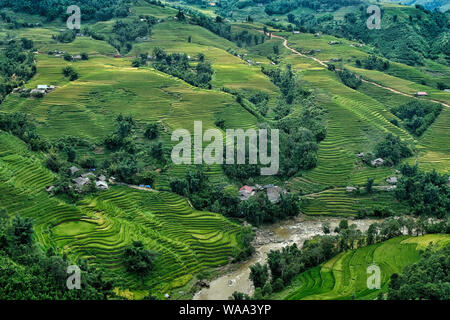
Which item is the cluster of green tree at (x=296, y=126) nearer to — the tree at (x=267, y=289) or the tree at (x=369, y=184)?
the tree at (x=369, y=184)

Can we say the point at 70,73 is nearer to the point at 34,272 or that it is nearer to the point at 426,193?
the point at 34,272

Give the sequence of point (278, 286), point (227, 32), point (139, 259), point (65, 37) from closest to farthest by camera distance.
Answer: point (278, 286)
point (139, 259)
point (65, 37)
point (227, 32)

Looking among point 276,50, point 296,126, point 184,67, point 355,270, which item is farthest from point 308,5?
point 355,270

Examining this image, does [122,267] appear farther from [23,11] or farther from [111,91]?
[23,11]

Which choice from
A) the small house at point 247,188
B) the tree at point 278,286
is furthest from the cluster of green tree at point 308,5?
the tree at point 278,286

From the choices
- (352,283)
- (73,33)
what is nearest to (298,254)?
(352,283)

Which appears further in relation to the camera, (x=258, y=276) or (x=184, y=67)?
(x=184, y=67)

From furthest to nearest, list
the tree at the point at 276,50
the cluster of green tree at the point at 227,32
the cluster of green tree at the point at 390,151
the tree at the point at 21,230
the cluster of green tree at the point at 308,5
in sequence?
the cluster of green tree at the point at 308,5 < the cluster of green tree at the point at 227,32 < the tree at the point at 276,50 < the cluster of green tree at the point at 390,151 < the tree at the point at 21,230
